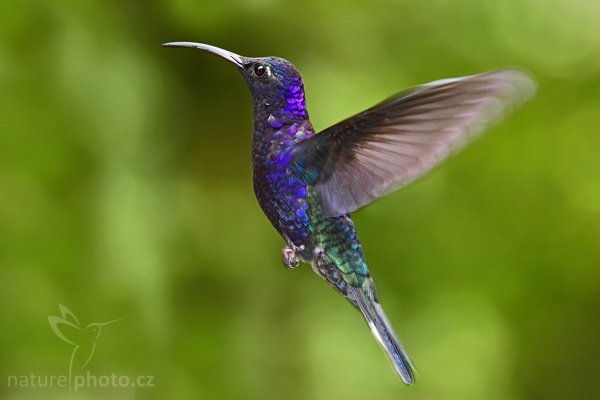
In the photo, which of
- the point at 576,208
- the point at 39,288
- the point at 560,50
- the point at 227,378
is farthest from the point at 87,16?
the point at 576,208

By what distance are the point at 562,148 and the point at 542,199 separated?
9.0 inches

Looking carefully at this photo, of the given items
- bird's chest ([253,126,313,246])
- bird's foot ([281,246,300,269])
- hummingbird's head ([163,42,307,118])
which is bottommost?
bird's foot ([281,246,300,269])

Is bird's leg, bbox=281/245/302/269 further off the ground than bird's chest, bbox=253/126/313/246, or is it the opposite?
bird's chest, bbox=253/126/313/246

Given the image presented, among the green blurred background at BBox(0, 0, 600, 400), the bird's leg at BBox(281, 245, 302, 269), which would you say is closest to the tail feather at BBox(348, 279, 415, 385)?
the bird's leg at BBox(281, 245, 302, 269)

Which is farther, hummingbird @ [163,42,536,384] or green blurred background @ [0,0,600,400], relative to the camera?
green blurred background @ [0,0,600,400]

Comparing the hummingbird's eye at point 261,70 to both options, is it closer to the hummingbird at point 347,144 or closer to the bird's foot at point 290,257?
the hummingbird at point 347,144

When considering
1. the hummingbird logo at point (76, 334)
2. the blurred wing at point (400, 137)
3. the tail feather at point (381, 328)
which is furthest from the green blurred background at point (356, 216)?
the blurred wing at point (400, 137)

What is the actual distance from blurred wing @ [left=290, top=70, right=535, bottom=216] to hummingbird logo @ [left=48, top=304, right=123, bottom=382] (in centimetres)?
225

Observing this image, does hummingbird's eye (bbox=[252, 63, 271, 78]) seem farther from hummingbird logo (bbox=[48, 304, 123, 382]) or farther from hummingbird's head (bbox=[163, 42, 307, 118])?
hummingbird logo (bbox=[48, 304, 123, 382])

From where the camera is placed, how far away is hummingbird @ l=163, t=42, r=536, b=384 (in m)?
0.92

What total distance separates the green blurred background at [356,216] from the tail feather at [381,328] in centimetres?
186

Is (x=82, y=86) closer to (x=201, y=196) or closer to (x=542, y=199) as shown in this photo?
(x=201, y=196)

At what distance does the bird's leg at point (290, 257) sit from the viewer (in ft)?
3.87

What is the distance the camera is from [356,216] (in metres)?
3.19
